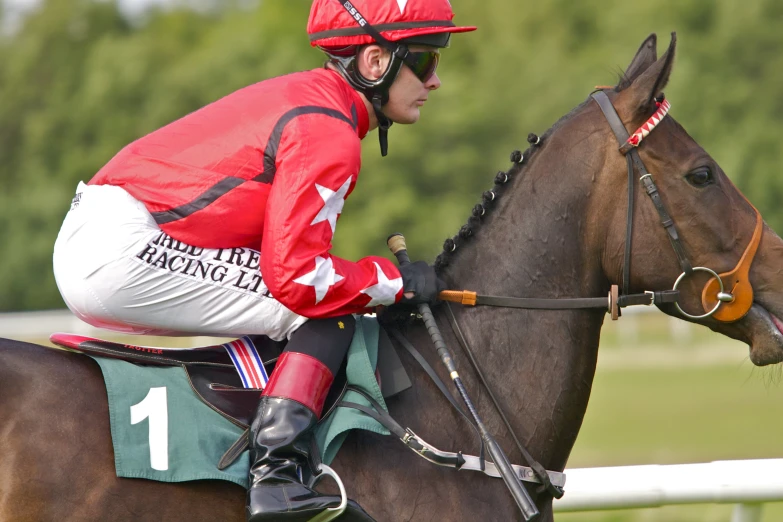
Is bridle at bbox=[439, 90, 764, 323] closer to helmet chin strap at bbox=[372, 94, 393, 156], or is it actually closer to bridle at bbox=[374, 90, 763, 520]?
bridle at bbox=[374, 90, 763, 520]

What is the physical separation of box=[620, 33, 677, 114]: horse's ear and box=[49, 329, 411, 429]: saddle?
3.92ft

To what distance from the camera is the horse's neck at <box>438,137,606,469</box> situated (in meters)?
3.40

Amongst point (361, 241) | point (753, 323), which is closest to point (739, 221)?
point (753, 323)

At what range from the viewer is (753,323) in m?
3.40

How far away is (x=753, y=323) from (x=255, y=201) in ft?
5.71

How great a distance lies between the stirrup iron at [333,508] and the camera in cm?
298

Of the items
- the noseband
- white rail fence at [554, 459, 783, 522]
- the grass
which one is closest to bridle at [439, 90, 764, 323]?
the noseband

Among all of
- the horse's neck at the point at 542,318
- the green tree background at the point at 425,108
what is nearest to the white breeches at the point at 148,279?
the horse's neck at the point at 542,318

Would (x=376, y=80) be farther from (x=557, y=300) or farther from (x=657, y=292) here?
(x=657, y=292)

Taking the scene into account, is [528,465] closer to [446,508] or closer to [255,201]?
[446,508]

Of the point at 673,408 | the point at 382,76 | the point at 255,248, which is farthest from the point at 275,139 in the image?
the point at 673,408

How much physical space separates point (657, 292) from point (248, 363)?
4.63 feet

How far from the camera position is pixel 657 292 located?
3402 mm

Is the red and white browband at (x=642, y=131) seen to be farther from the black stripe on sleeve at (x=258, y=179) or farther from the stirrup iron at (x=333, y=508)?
the stirrup iron at (x=333, y=508)
